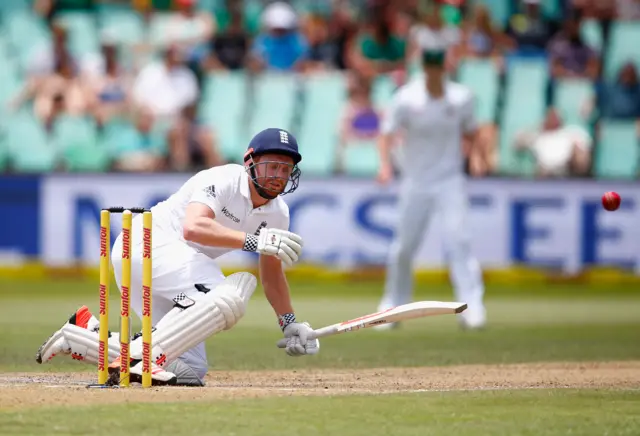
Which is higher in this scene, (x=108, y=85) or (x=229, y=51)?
(x=229, y=51)

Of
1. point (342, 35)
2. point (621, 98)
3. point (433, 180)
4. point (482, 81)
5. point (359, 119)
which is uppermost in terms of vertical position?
point (342, 35)

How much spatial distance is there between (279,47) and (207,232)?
1121cm

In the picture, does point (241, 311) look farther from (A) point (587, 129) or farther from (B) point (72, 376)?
(A) point (587, 129)

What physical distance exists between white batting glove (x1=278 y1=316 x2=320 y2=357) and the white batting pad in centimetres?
61

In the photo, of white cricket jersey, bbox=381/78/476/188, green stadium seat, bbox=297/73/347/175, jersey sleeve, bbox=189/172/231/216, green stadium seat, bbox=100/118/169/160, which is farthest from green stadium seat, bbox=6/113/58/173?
jersey sleeve, bbox=189/172/231/216

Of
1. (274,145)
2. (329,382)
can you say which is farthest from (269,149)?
(329,382)

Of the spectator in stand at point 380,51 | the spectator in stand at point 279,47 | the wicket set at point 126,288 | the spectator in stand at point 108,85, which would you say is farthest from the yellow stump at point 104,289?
the spectator in stand at point 279,47

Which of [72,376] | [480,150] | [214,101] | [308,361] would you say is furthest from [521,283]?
[72,376]

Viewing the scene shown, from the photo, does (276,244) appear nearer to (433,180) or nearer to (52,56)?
(433,180)

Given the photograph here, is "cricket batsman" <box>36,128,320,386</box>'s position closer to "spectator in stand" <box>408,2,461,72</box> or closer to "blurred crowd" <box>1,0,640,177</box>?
"blurred crowd" <box>1,0,640,177</box>

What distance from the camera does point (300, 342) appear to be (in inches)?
274

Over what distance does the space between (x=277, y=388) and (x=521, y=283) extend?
947 cm

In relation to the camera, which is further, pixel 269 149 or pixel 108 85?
pixel 108 85

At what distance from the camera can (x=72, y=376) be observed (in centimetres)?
727
